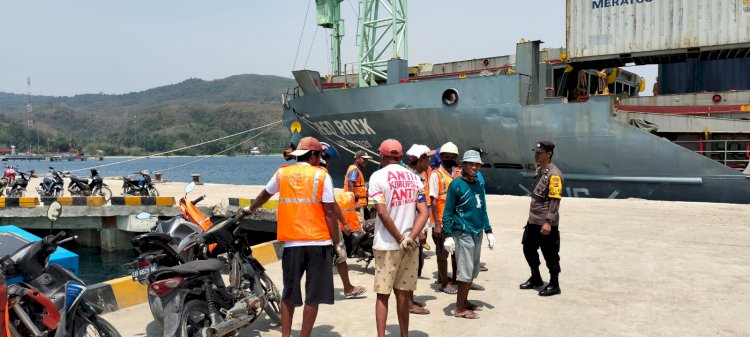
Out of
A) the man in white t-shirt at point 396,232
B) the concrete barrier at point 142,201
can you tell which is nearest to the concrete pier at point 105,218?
the concrete barrier at point 142,201

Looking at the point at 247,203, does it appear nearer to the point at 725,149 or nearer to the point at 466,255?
the point at 466,255

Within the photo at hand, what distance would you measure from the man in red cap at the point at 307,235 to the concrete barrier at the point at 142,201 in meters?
9.77

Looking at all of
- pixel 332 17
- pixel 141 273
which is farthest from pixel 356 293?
pixel 332 17

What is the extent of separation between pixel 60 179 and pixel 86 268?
229 inches

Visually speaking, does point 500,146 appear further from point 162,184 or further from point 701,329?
point 162,184

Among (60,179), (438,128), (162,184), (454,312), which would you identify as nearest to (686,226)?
(454,312)

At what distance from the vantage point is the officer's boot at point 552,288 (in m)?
6.07

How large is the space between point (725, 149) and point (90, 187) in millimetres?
18651

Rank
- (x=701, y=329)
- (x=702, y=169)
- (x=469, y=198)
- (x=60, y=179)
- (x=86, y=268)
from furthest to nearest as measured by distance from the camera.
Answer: (x=60, y=179) < (x=702, y=169) < (x=86, y=268) < (x=469, y=198) < (x=701, y=329)

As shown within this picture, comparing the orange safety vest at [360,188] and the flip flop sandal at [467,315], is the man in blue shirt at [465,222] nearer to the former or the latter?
the flip flop sandal at [467,315]

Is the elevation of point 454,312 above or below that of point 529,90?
below

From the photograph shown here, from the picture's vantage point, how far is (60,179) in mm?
17047

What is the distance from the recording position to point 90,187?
663 inches

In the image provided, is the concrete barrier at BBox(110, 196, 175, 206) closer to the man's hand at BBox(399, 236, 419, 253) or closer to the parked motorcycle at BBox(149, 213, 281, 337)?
the parked motorcycle at BBox(149, 213, 281, 337)
